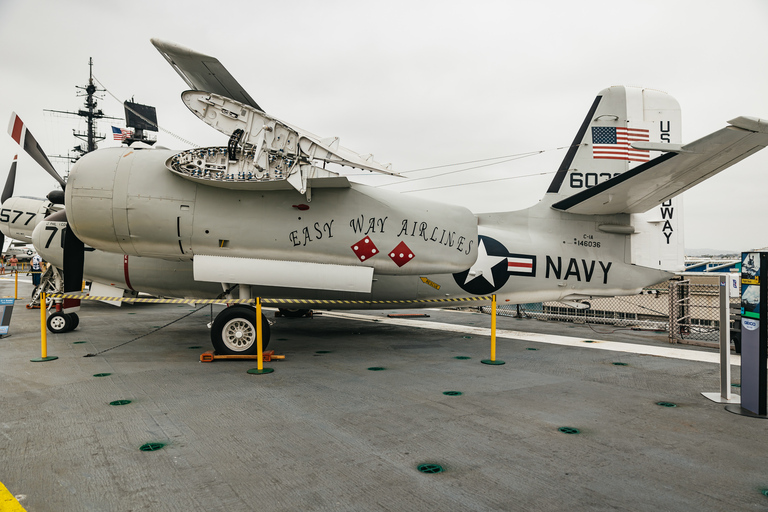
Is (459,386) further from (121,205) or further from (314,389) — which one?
(121,205)

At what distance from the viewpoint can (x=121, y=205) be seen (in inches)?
324

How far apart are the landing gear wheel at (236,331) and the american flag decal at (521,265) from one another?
18.7 ft

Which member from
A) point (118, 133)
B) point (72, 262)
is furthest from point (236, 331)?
point (118, 133)

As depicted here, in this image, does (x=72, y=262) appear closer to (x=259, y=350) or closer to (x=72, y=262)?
(x=72, y=262)

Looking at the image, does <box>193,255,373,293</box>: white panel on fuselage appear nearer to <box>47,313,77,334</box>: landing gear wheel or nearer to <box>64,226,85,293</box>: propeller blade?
<box>64,226,85,293</box>: propeller blade

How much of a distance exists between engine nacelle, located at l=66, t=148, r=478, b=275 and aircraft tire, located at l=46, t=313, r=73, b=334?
4140 millimetres

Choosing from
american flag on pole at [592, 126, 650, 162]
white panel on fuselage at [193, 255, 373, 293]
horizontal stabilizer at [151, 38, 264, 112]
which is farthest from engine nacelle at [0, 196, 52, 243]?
american flag on pole at [592, 126, 650, 162]

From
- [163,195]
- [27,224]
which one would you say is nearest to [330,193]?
[163,195]

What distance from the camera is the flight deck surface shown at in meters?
3.38

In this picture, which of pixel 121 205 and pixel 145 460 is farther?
pixel 121 205

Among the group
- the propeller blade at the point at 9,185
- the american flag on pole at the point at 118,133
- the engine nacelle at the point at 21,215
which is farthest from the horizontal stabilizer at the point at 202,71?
the american flag on pole at the point at 118,133

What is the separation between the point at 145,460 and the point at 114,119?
160 ft

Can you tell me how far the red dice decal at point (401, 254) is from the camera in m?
8.95

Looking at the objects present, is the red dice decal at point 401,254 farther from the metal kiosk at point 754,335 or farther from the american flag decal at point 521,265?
the metal kiosk at point 754,335
